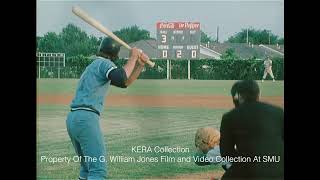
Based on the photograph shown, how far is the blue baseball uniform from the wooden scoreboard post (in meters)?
0.41

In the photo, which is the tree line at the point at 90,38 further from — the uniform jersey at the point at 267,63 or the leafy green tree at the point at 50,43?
the uniform jersey at the point at 267,63

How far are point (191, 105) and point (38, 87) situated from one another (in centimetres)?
119

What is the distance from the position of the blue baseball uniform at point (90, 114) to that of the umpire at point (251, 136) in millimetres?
944

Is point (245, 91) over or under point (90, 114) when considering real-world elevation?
over

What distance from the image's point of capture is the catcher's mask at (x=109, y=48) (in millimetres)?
3623

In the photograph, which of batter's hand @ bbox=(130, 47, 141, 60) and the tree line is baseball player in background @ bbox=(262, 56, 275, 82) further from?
batter's hand @ bbox=(130, 47, 141, 60)

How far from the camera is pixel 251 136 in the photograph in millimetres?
3617

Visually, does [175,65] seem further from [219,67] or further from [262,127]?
[262,127]

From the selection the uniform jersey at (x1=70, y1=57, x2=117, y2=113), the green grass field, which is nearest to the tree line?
the uniform jersey at (x1=70, y1=57, x2=117, y2=113)

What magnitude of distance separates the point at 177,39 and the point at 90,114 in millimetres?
876

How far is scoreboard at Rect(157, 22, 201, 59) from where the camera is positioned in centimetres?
360

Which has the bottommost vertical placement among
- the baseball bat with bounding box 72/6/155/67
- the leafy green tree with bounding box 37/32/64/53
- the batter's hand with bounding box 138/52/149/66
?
the batter's hand with bounding box 138/52/149/66

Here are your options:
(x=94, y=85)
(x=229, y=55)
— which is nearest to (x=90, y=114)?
(x=94, y=85)

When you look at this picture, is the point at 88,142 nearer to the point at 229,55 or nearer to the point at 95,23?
the point at 95,23
